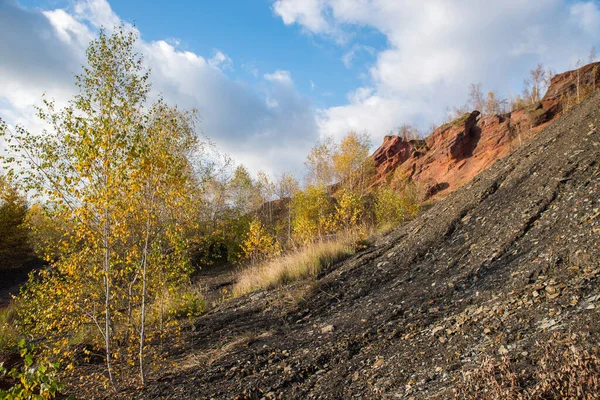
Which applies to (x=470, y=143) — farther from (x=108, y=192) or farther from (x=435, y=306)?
(x=108, y=192)

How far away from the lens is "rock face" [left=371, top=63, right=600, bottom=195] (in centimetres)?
2316

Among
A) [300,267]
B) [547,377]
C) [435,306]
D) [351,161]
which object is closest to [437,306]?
[435,306]

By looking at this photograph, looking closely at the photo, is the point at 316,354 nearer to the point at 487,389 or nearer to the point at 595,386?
the point at 487,389

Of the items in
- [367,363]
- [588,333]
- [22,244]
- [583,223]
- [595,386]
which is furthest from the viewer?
[22,244]

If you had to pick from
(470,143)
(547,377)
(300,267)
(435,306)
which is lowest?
(435,306)

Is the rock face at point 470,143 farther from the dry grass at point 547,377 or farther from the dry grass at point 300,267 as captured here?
the dry grass at point 547,377

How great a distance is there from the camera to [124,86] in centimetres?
509

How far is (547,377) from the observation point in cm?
225

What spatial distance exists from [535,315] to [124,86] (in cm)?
569

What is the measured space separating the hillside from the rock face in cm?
1756

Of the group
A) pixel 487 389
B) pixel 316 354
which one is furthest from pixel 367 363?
pixel 487 389

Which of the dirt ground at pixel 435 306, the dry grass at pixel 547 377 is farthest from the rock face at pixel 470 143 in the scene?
the dry grass at pixel 547 377

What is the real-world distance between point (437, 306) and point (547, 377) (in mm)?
2408

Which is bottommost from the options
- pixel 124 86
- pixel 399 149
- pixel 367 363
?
pixel 367 363
